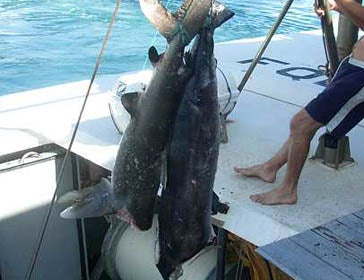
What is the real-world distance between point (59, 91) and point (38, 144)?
1.01 metres

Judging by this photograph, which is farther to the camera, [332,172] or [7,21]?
[7,21]

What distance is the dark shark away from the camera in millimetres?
1505

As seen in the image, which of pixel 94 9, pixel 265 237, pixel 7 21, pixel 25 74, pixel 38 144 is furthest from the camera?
pixel 94 9

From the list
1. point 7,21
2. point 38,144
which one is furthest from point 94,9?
point 38,144

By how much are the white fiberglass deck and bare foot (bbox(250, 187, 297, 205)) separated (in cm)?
3

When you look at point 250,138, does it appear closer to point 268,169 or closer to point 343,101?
point 268,169

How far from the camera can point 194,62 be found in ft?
4.95

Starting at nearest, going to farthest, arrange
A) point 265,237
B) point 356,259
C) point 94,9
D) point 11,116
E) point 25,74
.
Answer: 1. point 356,259
2. point 265,237
3. point 11,116
4. point 25,74
5. point 94,9

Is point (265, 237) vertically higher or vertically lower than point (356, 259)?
lower

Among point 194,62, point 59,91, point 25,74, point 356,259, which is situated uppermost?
point 194,62

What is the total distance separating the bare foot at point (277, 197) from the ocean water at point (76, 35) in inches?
269

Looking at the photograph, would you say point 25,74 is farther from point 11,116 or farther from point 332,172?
point 332,172

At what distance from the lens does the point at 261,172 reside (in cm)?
285

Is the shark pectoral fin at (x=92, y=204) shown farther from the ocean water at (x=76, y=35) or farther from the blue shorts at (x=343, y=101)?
the ocean water at (x=76, y=35)
